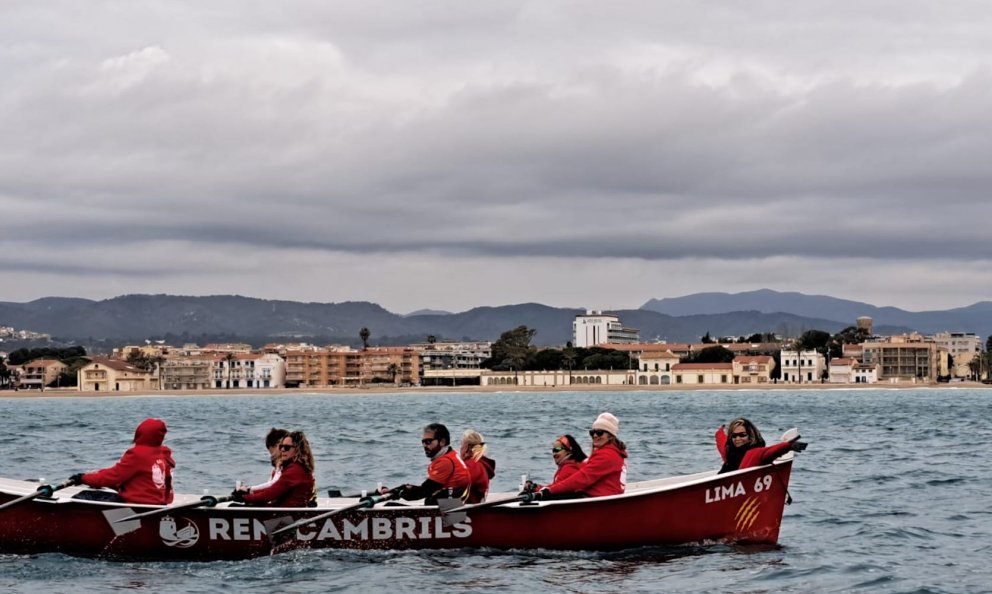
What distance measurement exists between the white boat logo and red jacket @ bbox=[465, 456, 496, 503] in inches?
131

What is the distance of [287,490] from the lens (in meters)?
16.7

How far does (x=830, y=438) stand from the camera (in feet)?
155

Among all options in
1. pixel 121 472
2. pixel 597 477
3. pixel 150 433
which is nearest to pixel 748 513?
pixel 597 477

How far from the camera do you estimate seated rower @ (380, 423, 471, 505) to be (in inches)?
654

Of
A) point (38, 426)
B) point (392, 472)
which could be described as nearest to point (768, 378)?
point (38, 426)

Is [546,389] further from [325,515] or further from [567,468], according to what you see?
[325,515]

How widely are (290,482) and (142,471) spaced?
1.77m

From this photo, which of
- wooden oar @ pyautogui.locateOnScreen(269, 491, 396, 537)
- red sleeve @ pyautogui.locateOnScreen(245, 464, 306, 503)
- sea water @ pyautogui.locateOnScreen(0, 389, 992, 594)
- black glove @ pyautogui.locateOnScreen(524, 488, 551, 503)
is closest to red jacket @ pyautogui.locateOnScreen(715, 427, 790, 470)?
sea water @ pyautogui.locateOnScreen(0, 389, 992, 594)

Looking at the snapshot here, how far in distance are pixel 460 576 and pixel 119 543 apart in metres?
4.21

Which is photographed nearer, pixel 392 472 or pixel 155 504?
pixel 155 504

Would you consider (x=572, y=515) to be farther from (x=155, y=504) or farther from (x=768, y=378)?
(x=768, y=378)

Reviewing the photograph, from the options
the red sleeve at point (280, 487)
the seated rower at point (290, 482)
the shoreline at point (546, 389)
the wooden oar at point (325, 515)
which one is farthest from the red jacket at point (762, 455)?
the shoreline at point (546, 389)

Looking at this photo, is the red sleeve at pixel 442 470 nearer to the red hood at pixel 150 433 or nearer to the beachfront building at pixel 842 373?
the red hood at pixel 150 433

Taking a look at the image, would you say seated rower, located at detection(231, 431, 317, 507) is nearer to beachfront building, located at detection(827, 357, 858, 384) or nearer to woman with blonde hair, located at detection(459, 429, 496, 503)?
woman with blonde hair, located at detection(459, 429, 496, 503)
